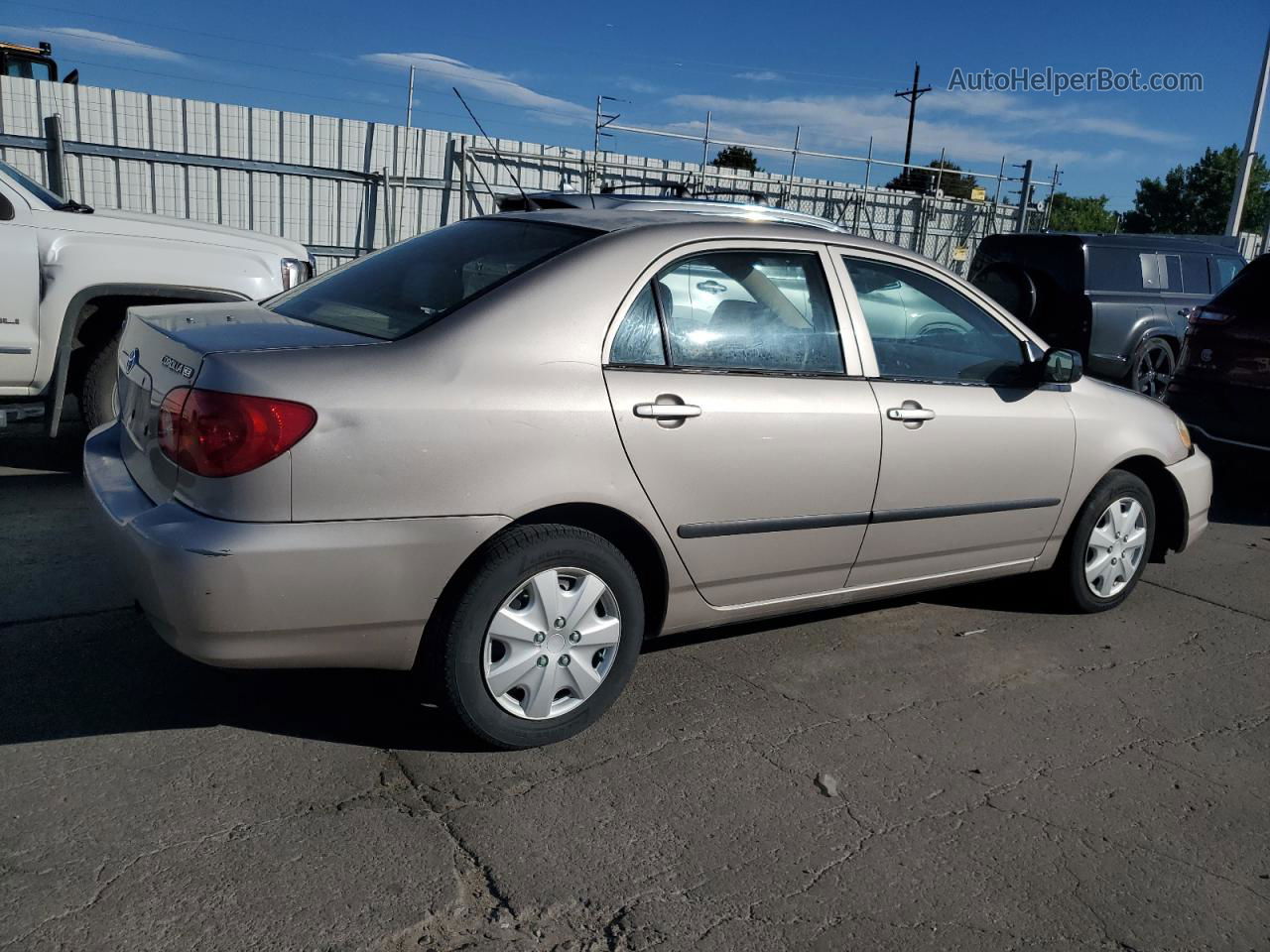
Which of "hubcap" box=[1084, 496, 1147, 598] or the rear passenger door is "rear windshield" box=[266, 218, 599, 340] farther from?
"hubcap" box=[1084, 496, 1147, 598]

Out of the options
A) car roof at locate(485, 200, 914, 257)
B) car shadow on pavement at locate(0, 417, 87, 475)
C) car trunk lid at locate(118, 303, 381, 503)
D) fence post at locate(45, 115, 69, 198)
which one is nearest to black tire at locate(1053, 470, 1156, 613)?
car roof at locate(485, 200, 914, 257)

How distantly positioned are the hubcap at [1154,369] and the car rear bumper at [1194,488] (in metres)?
6.42

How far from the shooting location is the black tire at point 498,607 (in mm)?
3014

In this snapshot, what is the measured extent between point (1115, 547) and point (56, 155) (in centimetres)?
1017

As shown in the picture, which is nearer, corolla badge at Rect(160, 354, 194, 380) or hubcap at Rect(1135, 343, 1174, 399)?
corolla badge at Rect(160, 354, 194, 380)

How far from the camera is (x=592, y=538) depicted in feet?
10.5

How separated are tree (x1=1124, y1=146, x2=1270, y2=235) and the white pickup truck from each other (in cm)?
6312

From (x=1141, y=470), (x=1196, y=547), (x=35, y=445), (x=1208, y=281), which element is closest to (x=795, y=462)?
(x=1141, y=470)

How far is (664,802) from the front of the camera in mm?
3047

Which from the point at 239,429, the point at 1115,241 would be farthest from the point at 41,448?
the point at 1115,241

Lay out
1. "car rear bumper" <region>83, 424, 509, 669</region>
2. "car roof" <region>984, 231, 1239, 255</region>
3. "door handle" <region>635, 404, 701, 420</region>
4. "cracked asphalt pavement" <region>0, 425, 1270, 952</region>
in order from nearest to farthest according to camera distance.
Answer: "cracked asphalt pavement" <region>0, 425, 1270, 952</region> → "car rear bumper" <region>83, 424, 509, 669</region> → "door handle" <region>635, 404, 701, 420</region> → "car roof" <region>984, 231, 1239, 255</region>

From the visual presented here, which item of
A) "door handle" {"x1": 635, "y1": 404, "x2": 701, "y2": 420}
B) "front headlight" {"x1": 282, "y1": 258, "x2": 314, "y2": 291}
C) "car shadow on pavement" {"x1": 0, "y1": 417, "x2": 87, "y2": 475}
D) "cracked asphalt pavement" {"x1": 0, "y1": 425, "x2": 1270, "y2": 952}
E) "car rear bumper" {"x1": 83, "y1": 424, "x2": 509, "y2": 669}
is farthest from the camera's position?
"front headlight" {"x1": 282, "y1": 258, "x2": 314, "y2": 291}

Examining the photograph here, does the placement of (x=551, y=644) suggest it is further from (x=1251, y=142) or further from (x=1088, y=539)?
(x=1251, y=142)

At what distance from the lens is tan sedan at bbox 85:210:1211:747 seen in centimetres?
281
